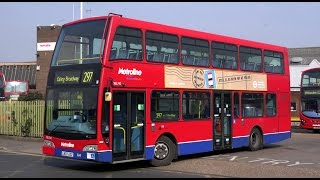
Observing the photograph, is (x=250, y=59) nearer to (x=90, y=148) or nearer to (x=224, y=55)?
(x=224, y=55)

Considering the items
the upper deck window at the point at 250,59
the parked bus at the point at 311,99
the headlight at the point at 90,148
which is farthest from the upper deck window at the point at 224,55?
the parked bus at the point at 311,99

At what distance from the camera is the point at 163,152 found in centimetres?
1485

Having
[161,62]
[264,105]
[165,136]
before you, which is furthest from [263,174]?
[264,105]

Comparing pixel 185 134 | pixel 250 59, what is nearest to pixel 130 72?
pixel 185 134

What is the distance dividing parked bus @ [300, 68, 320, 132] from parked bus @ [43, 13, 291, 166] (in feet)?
47.0

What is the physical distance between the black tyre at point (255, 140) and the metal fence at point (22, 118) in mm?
10749

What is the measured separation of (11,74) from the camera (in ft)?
271

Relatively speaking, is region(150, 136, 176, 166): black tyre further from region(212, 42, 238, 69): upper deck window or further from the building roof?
the building roof

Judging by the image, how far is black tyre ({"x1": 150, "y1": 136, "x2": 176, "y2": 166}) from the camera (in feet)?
47.8

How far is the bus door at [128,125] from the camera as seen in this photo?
1326 cm

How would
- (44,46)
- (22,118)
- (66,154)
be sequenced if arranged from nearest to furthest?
(66,154) < (22,118) < (44,46)

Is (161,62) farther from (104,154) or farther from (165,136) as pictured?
(104,154)

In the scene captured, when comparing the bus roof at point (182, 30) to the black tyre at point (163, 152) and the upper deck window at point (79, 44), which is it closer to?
the upper deck window at point (79, 44)

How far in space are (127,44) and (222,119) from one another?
5266 mm
